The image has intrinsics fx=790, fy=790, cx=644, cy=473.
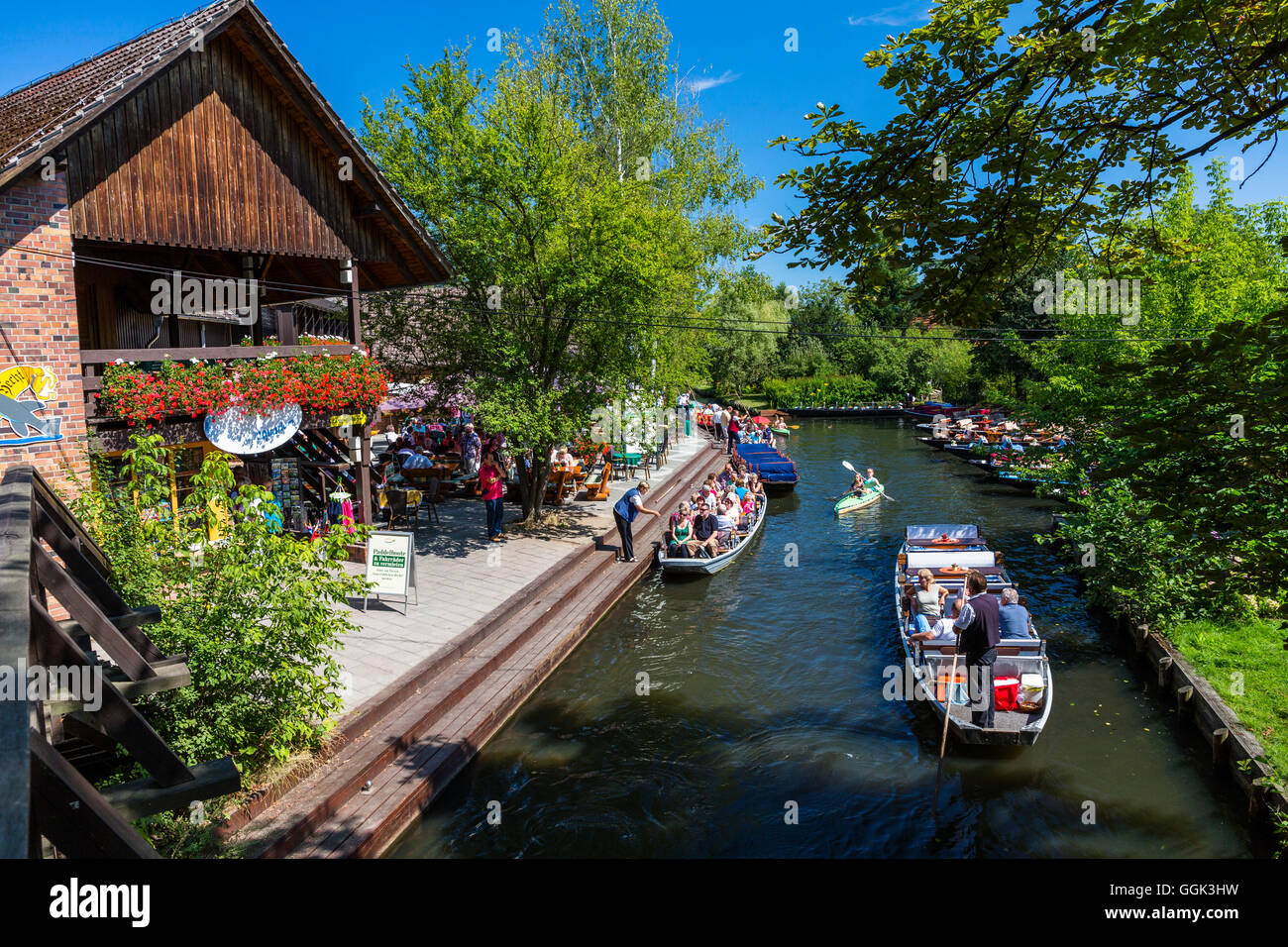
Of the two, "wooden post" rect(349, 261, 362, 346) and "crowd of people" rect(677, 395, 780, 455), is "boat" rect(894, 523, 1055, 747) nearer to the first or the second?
"wooden post" rect(349, 261, 362, 346)

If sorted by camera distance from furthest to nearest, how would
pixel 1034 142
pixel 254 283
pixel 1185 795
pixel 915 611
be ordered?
pixel 254 283 < pixel 915 611 < pixel 1185 795 < pixel 1034 142

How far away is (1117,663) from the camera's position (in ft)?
42.9

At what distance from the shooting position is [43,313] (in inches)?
395

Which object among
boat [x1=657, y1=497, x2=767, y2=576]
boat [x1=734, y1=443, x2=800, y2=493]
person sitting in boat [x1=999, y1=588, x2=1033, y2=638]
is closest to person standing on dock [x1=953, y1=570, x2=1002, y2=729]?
person sitting in boat [x1=999, y1=588, x2=1033, y2=638]

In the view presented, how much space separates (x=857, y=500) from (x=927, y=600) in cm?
1340

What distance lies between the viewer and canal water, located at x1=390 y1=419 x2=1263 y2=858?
8.27 m

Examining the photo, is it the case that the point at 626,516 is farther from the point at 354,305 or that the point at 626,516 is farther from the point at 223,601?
the point at 223,601

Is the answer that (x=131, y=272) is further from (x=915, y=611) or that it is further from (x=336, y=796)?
(x=915, y=611)

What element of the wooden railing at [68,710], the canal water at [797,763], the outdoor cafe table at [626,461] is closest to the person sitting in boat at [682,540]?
the canal water at [797,763]

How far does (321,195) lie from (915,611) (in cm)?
1257

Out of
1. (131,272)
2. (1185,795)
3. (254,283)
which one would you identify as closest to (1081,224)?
(1185,795)

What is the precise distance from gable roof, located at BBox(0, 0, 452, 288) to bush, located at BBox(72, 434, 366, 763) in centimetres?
502

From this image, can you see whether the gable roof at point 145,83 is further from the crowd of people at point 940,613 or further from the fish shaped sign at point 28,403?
the crowd of people at point 940,613
